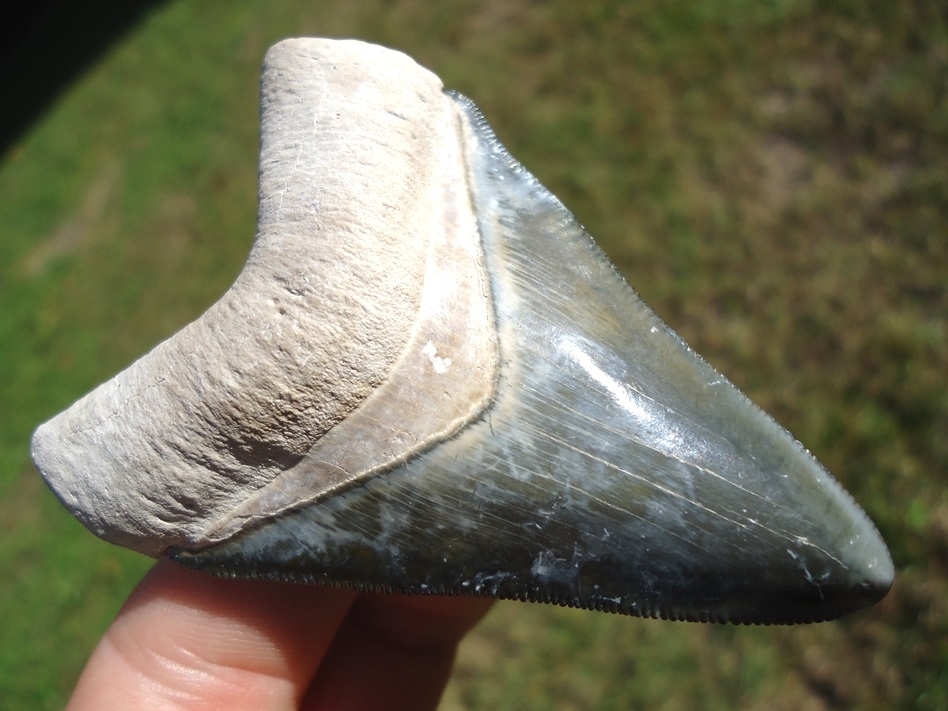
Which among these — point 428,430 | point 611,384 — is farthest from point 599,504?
point 428,430

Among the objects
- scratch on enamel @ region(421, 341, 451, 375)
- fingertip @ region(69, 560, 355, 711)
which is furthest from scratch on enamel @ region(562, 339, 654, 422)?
fingertip @ region(69, 560, 355, 711)

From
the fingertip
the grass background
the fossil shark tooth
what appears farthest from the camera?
the grass background

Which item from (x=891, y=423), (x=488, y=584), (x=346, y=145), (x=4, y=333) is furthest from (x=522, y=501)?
(x=4, y=333)

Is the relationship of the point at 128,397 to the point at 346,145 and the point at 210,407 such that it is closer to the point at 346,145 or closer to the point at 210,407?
the point at 210,407

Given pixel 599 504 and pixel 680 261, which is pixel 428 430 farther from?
pixel 680 261

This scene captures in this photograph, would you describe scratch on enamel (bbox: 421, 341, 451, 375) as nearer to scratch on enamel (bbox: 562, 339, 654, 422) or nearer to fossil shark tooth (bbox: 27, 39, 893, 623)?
fossil shark tooth (bbox: 27, 39, 893, 623)

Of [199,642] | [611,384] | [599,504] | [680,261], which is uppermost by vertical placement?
[611,384]
